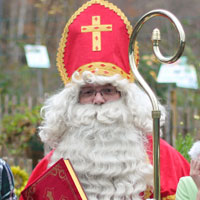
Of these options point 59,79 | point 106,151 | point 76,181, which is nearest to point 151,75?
point 59,79

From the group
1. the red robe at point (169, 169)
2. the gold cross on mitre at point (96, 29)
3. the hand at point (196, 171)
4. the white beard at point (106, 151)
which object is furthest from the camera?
the gold cross on mitre at point (96, 29)

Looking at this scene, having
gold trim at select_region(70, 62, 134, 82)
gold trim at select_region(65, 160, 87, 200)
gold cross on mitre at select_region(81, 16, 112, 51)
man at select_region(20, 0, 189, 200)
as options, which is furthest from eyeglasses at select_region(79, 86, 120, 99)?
gold trim at select_region(65, 160, 87, 200)

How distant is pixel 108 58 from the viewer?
3.61m

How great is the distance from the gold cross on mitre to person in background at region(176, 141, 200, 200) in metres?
1.03

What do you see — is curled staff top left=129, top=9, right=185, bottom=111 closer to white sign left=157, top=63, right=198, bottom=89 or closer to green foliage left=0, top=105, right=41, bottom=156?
white sign left=157, top=63, right=198, bottom=89

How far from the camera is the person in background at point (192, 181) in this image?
295 cm

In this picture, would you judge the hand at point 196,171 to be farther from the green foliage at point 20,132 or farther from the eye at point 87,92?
the green foliage at point 20,132

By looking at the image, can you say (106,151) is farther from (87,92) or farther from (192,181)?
(192,181)

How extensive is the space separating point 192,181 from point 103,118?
758 millimetres

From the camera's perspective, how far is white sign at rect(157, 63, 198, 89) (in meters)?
6.50

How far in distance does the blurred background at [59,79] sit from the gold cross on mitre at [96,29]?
2.69 ft

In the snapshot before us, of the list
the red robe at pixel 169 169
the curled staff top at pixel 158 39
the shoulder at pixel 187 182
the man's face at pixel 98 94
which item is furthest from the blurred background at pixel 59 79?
the curled staff top at pixel 158 39

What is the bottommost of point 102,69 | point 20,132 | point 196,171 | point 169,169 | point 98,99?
point 20,132

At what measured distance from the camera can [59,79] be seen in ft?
32.5
